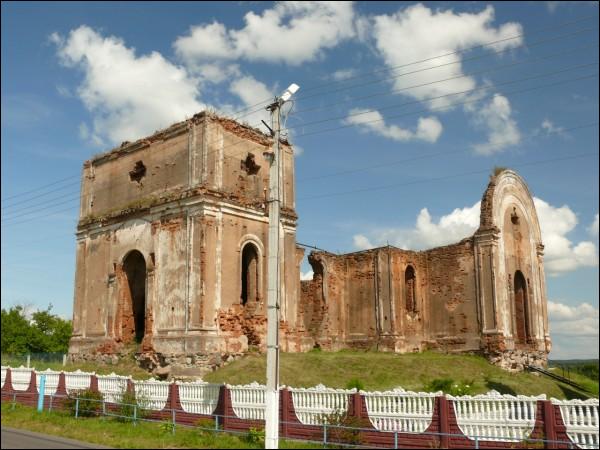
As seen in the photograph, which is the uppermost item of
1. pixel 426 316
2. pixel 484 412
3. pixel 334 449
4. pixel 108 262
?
pixel 108 262

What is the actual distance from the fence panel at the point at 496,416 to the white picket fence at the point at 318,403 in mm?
2292

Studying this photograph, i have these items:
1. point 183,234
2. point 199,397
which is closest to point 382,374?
point 199,397

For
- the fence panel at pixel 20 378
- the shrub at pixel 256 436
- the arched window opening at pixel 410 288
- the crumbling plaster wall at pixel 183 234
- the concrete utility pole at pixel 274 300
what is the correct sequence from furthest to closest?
the arched window opening at pixel 410 288 → the crumbling plaster wall at pixel 183 234 → the fence panel at pixel 20 378 → the shrub at pixel 256 436 → the concrete utility pole at pixel 274 300

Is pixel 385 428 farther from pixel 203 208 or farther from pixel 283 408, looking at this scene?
pixel 203 208

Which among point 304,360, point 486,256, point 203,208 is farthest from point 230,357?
point 486,256

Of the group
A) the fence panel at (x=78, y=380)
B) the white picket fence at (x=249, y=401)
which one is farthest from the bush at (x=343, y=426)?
the fence panel at (x=78, y=380)

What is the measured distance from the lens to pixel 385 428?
12000 millimetres

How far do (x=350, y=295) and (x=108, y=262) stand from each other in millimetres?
12446

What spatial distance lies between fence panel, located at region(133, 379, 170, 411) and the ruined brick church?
5442 millimetres

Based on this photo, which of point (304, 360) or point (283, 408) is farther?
point (304, 360)

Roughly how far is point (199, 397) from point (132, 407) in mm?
1870

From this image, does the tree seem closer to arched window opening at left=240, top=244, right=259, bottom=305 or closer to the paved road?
arched window opening at left=240, top=244, right=259, bottom=305

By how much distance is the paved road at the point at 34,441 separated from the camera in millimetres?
11891

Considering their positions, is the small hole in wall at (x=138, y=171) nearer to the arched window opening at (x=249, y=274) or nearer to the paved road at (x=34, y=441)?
the arched window opening at (x=249, y=274)
